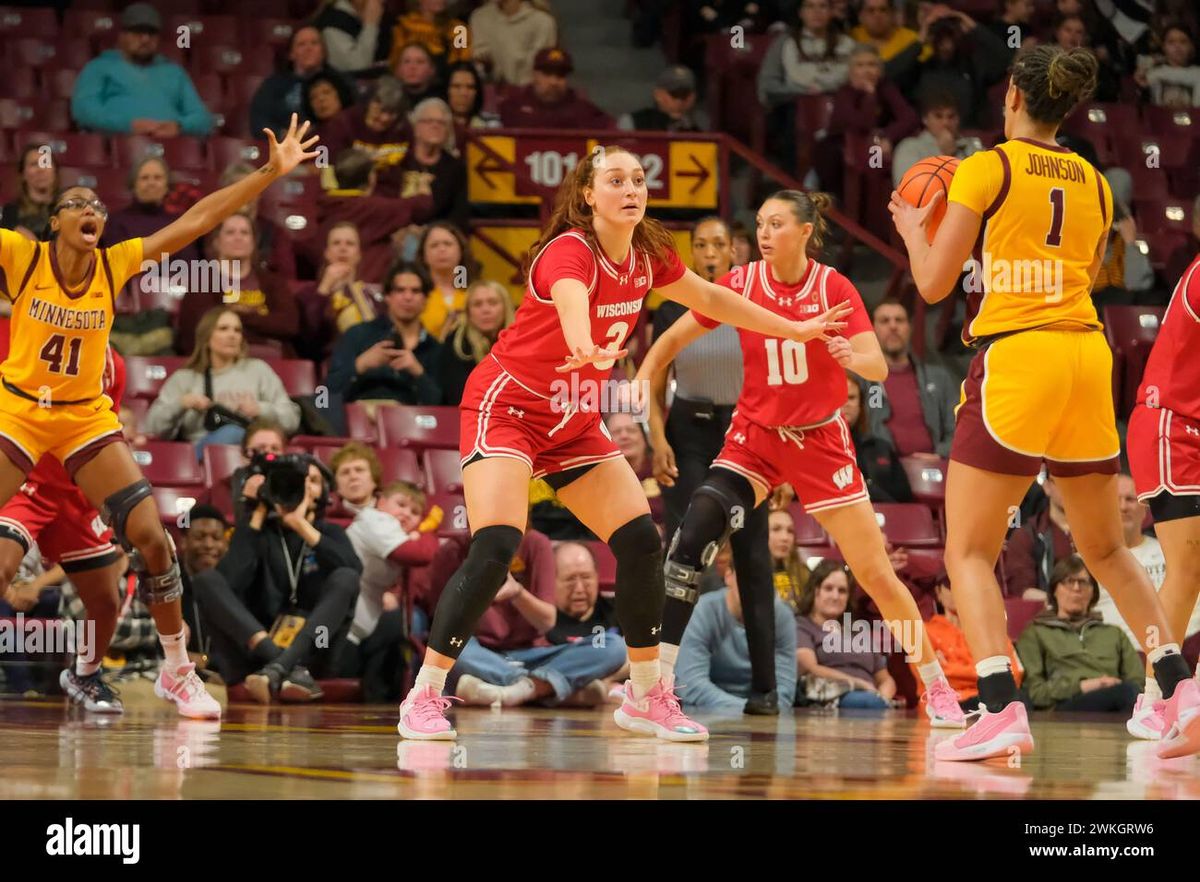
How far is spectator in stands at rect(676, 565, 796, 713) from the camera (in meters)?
8.96

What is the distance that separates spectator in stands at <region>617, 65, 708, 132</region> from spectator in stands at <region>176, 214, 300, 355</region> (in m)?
3.39

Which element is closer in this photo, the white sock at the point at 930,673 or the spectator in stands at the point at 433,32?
the white sock at the point at 930,673

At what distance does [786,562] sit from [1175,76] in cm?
749

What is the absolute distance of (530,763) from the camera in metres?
5.34

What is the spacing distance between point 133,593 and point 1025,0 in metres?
9.46

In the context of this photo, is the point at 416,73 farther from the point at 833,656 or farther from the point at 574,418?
the point at 574,418

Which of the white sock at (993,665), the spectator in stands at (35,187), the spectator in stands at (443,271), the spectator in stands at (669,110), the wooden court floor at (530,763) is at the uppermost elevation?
the spectator in stands at (669,110)

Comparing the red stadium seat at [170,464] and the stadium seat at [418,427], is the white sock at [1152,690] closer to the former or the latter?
the stadium seat at [418,427]

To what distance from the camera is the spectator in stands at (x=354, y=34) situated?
13.9 meters

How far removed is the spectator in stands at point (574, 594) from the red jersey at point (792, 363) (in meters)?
1.88

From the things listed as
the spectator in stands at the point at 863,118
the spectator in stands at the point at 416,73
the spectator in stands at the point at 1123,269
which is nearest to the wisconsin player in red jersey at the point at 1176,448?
the spectator in stands at the point at 1123,269

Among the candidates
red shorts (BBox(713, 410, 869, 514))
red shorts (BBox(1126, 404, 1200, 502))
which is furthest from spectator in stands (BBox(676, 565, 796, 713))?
red shorts (BBox(1126, 404, 1200, 502))

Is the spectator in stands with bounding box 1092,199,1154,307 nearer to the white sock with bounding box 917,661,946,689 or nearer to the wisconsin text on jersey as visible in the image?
the white sock with bounding box 917,661,946,689
